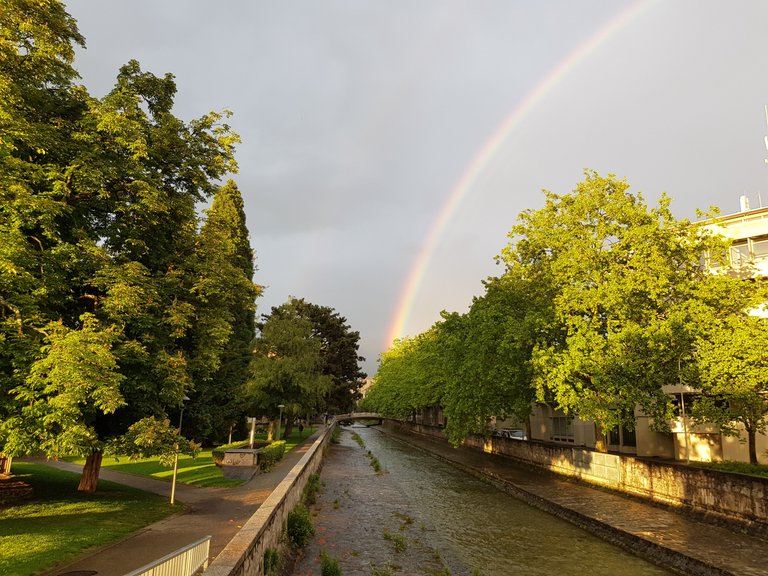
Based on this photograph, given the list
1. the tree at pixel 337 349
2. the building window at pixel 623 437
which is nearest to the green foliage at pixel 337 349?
the tree at pixel 337 349

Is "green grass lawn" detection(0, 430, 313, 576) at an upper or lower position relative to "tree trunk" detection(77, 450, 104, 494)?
lower

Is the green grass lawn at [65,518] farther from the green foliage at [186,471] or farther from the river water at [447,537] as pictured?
the river water at [447,537]

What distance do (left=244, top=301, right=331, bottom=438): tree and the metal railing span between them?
32.3 metres

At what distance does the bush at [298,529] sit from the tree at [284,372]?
81.1ft

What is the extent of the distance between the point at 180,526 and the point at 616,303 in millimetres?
18944

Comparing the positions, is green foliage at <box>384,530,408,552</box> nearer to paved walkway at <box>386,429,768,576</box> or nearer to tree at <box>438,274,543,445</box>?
paved walkway at <box>386,429,768,576</box>

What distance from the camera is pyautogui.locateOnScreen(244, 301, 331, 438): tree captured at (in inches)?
1567

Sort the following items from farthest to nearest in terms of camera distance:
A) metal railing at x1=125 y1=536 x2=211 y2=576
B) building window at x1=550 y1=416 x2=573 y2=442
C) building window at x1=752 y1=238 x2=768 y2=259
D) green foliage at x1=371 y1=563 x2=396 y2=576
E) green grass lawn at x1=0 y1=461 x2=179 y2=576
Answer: building window at x1=550 y1=416 x2=573 y2=442 → building window at x1=752 y1=238 x2=768 y2=259 → green foliage at x1=371 y1=563 x2=396 y2=576 → green grass lawn at x1=0 y1=461 x2=179 y2=576 → metal railing at x1=125 y1=536 x2=211 y2=576

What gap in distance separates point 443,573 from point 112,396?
9.55 m

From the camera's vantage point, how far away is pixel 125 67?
16.8 m

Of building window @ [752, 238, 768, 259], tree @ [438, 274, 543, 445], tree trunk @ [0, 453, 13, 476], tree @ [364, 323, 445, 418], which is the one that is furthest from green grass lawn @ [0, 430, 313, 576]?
building window @ [752, 238, 768, 259]

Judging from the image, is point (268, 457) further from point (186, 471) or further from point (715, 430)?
point (715, 430)

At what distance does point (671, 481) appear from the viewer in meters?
20.0

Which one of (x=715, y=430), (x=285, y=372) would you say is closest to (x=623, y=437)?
(x=715, y=430)
